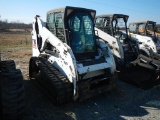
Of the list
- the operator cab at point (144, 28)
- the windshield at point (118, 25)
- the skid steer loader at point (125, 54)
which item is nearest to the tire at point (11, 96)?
the skid steer loader at point (125, 54)

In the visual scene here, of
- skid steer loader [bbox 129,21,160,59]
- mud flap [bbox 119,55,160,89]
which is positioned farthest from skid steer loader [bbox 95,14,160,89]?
skid steer loader [bbox 129,21,160,59]

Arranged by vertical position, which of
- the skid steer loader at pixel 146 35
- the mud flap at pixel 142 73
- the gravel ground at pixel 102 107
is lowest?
the gravel ground at pixel 102 107

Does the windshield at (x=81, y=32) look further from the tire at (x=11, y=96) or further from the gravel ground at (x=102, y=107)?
the tire at (x=11, y=96)

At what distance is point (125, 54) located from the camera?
962 centimetres

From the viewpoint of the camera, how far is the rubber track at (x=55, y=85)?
5.45 m

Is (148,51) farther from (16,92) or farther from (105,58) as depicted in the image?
(16,92)

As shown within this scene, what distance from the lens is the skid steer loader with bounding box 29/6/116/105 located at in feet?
18.5

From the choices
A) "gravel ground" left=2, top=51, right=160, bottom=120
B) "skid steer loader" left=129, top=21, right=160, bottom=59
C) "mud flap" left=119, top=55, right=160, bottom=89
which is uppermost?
"skid steer loader" left=129, top=21, right=160, bottom=59

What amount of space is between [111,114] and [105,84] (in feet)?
3.88

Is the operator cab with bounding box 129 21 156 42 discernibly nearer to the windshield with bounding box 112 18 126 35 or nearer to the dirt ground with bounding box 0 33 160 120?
the windshield with bounding box 112 18 126 35

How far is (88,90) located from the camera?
5.82 meters

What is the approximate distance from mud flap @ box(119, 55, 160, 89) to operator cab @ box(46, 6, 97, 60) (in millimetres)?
2055

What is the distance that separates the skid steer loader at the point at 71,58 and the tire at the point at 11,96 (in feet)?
4.34

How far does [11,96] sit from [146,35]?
370 inches
